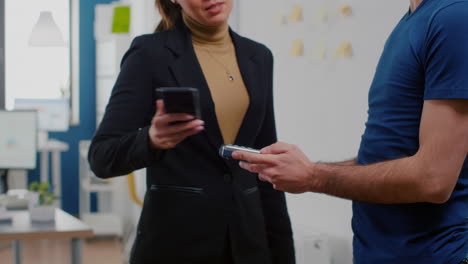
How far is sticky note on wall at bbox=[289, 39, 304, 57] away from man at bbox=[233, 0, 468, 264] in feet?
6.54

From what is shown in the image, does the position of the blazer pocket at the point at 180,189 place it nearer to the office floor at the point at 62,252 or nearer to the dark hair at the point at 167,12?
the dark hair at the point at 167,12

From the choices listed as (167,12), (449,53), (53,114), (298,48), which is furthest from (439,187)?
(53,114)

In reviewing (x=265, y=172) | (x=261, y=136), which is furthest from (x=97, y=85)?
(x=265, y=172)

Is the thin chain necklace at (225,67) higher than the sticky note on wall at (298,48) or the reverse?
the reverse

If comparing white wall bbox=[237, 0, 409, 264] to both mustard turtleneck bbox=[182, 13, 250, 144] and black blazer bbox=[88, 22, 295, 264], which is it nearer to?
mustard turtleneck bbox=[182, 13, 250, 144]

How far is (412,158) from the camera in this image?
3.76 ft

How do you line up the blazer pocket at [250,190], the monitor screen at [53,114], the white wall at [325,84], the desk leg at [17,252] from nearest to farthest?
the blazer pocket at [250,190] → the white wall at [325,84] → the desk leg at [17,252] → the monitor screen at [53,114]

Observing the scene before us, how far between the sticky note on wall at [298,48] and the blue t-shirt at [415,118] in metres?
2.01

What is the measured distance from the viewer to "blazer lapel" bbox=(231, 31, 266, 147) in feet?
5.27

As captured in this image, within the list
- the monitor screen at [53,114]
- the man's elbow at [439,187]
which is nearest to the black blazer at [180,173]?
the man's elbow at [439,187]

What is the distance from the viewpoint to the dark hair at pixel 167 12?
1.72 metres

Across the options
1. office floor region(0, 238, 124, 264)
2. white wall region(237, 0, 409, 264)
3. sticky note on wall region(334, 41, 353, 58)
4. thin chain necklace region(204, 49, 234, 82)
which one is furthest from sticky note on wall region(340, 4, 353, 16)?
office floor region(0, 238, 124, 264)

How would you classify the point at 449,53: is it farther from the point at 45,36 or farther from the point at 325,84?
the point at 45,36

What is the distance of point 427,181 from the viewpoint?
1134mm
